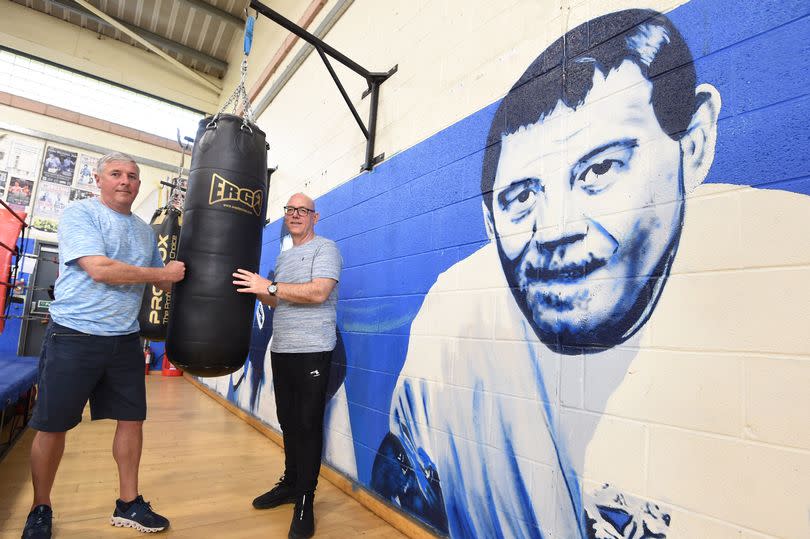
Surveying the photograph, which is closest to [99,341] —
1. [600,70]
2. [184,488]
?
[184,488]

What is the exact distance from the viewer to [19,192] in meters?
5.48

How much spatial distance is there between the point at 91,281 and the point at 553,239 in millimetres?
1733

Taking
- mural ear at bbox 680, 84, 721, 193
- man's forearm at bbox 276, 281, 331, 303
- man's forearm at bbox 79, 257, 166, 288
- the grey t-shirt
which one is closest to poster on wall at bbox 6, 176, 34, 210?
man's forearm at bbox 79, 257, 166, 288

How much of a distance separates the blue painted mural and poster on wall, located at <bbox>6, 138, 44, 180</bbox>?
5838 mm

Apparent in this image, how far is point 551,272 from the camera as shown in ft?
4.59

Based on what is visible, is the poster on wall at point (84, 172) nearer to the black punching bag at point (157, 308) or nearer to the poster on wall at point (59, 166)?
the poster on wall at point (59, 166)

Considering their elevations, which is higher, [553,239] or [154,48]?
[154,48]

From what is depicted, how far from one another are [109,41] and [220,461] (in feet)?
20.0

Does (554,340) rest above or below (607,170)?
below

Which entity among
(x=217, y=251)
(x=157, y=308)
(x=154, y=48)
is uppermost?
(x=154, y=48)

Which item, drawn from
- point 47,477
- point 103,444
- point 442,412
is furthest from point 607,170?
point 103,444

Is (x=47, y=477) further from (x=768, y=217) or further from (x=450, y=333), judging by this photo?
(x=768, y=217)

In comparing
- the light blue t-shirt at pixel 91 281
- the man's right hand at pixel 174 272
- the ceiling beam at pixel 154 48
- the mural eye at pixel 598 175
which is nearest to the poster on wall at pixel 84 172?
the ceiling beam at pixel 154 48

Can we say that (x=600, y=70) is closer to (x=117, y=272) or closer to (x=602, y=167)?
(x=602, y=167)
